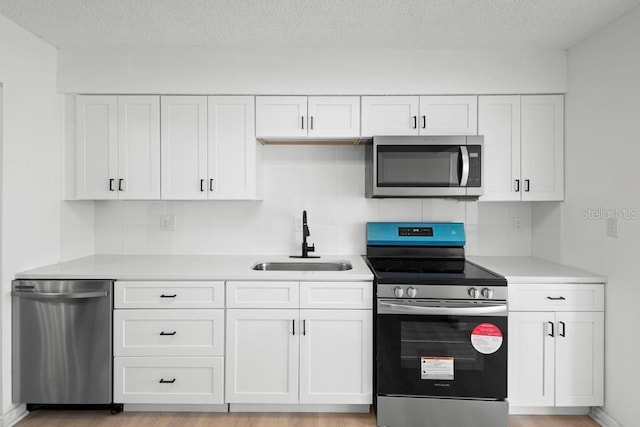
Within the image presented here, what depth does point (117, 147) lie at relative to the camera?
275cm

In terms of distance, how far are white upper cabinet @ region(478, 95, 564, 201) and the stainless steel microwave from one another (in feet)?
0.56

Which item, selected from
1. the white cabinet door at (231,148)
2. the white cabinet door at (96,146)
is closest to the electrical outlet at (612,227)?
the white cabinet door at (231,148)

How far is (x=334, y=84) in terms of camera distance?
267cm

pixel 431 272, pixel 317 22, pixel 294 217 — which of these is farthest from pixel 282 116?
pixel 431 272

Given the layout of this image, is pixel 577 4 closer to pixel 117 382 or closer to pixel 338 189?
pixel 338 189

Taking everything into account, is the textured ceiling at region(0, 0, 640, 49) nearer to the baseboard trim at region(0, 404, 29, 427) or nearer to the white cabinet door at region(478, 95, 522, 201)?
the white cabinet door at region(478, 95, 522, 201)

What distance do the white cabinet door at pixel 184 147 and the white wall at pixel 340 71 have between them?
11 centimetres

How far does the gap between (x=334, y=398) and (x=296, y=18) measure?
7.10ft

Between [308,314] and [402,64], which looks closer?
[308,314]

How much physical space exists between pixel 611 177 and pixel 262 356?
7.29ft

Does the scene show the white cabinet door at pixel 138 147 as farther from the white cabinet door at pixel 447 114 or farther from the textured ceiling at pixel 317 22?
the white cabinet door at pixel 447 114

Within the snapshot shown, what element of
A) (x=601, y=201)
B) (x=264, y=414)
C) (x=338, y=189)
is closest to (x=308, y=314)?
(x=264, y=414)

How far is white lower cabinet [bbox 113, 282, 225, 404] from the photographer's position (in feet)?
7.90

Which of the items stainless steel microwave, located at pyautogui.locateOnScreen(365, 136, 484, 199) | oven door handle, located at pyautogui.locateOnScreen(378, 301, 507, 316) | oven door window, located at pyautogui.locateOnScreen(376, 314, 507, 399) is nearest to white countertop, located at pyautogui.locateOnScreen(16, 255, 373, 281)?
oven door handle, located at pyautogui.locateOnScreen(378, 301, 507, 316)
